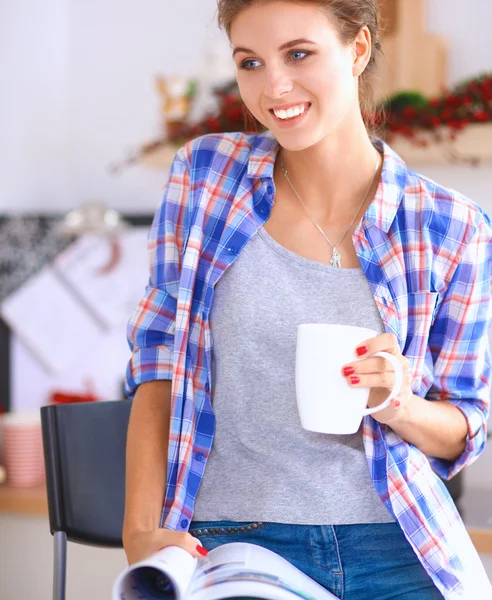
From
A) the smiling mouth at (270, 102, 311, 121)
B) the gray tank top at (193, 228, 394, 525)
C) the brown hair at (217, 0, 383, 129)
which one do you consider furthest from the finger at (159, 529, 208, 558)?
the brown hair at (217, 0, 383, 129)

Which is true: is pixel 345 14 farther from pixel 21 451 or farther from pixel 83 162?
pixel 83 162

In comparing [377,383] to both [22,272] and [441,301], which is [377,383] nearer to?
[441,301]

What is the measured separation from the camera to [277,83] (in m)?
0.94

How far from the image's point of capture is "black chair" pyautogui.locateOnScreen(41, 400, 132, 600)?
130cm

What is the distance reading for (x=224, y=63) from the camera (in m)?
2.26

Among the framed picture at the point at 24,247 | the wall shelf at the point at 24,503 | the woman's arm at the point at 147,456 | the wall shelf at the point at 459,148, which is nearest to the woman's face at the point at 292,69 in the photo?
the woman's arm at the point at 147,456

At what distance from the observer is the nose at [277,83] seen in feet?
3.07

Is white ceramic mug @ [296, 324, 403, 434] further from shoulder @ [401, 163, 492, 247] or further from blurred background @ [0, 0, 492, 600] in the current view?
blurred background @ [0, 0, 492, 600]

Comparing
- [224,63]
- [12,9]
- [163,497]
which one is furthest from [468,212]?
[12,9]

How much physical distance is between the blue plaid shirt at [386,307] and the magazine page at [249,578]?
14 centimetres

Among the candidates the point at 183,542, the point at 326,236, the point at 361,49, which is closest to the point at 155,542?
the point at 183,542

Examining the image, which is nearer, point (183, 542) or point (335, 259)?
point (183, 542)

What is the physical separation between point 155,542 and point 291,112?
0.50 meters

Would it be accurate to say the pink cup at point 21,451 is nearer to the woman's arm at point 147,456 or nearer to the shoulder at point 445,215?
the woman's arm at point 147,456
